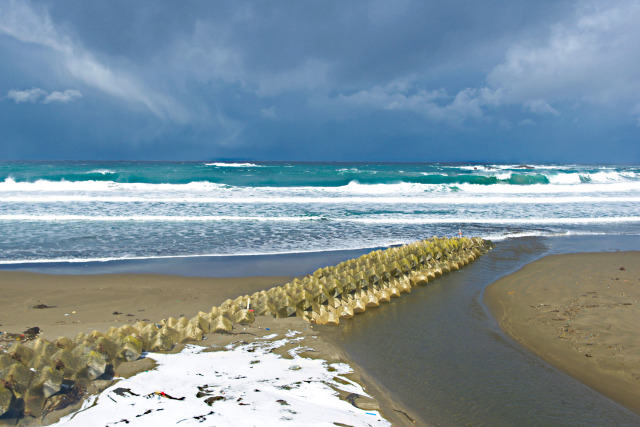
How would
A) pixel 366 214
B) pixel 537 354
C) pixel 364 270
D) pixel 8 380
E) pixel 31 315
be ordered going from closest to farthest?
pixel 8 380
pixel 537 354
pixel 31 315
pixel 364 270
pixel 366 214

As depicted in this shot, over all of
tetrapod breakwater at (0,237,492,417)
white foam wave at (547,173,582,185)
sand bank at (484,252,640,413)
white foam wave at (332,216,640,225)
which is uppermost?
white foam wave at (547,173,582,185)

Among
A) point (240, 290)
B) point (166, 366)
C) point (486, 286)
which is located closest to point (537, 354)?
point (486, 286)

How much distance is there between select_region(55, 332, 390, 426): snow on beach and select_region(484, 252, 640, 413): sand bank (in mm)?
2413

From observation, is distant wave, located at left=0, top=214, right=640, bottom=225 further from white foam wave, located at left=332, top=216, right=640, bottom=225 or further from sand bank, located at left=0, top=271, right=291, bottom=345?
sand bank, located at left=0, top=271, right=291, bottom=345

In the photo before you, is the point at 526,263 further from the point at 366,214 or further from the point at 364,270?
the point at 366,214

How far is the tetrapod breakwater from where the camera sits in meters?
2.98

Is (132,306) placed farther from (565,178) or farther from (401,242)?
(565,178)

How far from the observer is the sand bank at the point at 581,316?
4184 millimetres

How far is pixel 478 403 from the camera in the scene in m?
3.48

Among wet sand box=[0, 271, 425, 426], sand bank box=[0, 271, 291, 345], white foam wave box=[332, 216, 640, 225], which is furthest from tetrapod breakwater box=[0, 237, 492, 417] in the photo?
white foam wave box=[332, 216, 640, 225]

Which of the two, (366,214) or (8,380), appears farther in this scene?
(366,214)

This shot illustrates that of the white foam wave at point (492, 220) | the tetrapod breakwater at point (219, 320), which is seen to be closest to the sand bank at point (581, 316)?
the tetrapod breakwater at point (219, 320)

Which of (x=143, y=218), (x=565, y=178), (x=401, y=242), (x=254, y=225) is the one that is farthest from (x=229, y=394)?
(x=565, y=178)

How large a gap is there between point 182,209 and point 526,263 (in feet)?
47.4
